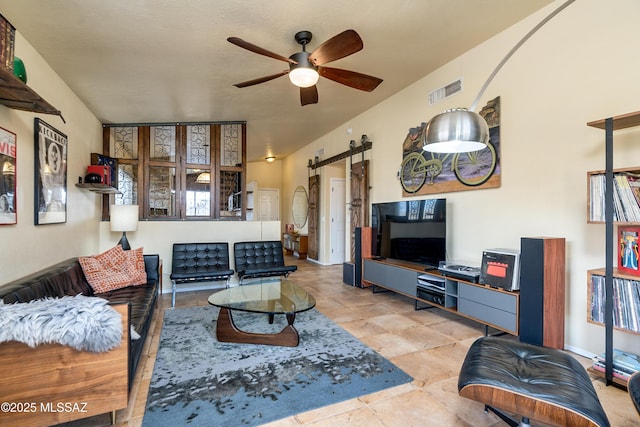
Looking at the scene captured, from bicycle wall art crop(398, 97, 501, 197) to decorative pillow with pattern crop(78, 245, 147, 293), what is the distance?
11.2 ft

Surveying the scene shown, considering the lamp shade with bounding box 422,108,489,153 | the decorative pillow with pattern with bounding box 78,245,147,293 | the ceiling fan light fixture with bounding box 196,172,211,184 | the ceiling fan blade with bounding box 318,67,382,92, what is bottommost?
the decorative pillow with pattern with bounding box 78,245,147,293

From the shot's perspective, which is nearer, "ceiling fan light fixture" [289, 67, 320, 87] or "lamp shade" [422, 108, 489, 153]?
"lamp shade" [422, 108, 489, 153]

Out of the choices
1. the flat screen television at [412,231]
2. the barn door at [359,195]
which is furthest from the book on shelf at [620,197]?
the barn door at [359,195]

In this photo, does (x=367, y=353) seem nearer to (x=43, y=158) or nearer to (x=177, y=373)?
(x=177, y=373)

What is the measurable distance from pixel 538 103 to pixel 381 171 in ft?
8.05

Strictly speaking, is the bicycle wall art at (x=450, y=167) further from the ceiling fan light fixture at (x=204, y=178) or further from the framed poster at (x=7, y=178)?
the framed poster at (x=7, y=178)

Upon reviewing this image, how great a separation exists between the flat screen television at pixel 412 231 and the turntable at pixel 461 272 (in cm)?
25

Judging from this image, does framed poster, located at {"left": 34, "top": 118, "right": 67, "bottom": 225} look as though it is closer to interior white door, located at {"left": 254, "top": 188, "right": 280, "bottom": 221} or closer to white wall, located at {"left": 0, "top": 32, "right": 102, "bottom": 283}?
white wall, located at {"left": 0, "top": 32, "right": 102, "bottom": 283}

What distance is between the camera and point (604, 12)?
8.04 feet

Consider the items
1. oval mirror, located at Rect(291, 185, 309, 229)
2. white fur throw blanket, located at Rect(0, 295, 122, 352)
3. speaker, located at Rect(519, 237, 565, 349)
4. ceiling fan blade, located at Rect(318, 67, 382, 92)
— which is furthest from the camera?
oval mirror, located at Rect(291, 185, 309, 229)

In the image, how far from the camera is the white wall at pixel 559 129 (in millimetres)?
2393

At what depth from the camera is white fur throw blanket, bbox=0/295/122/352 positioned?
1.44 meters

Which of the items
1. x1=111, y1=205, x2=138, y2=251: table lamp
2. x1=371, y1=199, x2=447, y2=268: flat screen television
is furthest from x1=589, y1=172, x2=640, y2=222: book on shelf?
x1=111, y1=205, x2=138, y2=251: table lamp

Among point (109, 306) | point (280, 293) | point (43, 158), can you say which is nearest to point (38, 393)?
point (109, 306)
